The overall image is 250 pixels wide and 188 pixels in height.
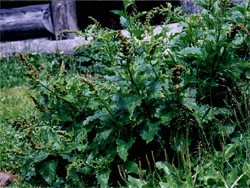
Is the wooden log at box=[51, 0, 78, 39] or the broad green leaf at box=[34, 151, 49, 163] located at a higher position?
the wooden log at box=[51, 0, 78, 39]

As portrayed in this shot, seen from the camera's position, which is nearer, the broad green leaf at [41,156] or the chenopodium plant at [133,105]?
the chenopodium plant at [133,105]

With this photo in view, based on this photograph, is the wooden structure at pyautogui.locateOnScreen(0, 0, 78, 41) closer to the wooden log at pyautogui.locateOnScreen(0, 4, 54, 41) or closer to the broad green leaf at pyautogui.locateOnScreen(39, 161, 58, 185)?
the wooden log at pyautogui.locateOnScreen(0, 4, 54, 41)

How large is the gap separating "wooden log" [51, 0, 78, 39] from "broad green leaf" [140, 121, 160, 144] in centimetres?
454

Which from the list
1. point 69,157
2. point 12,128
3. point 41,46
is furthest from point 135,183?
point 41,46

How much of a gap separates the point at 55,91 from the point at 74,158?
19.5 inches

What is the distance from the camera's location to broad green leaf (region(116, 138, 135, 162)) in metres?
2.26

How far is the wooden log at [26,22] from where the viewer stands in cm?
663

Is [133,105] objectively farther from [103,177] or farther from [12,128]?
[12,128]

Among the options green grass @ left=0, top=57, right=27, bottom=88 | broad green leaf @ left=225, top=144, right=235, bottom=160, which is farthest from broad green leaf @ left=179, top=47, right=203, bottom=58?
green grass @ left=0, top=57, right=27, bottom=88

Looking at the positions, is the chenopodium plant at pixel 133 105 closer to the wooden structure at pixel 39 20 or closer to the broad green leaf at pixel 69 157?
the broad green leaf at pixel 69 157

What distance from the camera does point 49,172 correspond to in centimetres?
248

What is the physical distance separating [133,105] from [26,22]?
5.22 meters

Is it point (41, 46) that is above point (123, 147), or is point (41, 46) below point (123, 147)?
above

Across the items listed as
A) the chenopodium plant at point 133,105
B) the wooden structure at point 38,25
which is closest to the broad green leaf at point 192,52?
the chenopodium plant at point 133,105
